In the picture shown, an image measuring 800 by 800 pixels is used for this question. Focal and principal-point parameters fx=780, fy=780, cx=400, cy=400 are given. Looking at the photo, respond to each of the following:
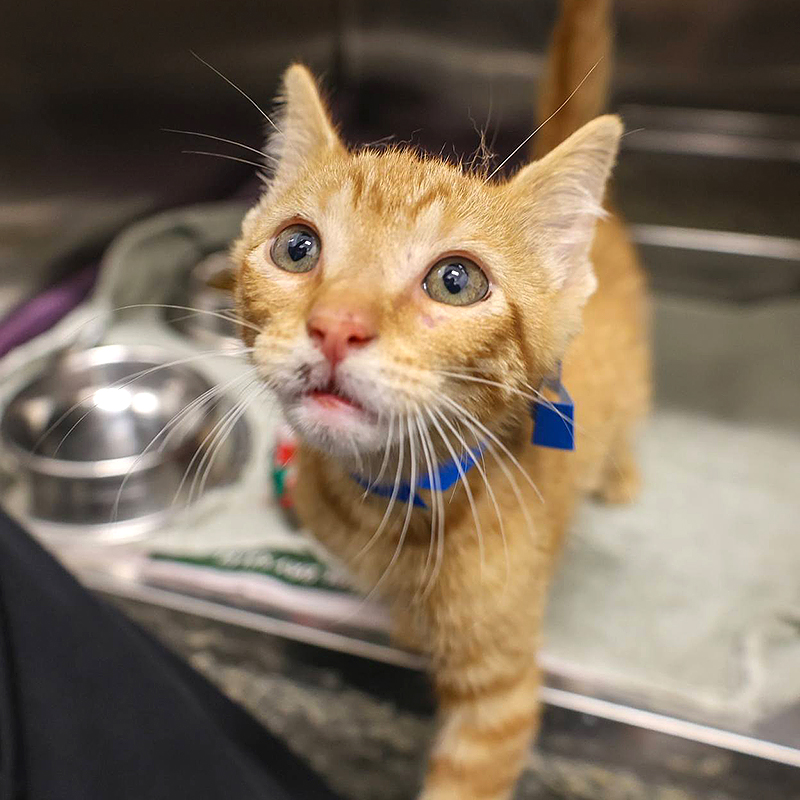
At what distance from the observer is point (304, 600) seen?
1.04 meters

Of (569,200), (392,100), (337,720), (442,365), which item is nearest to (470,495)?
(442,365)

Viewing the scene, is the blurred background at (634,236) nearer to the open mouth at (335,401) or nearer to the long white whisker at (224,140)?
the long white whisker at (224,140)

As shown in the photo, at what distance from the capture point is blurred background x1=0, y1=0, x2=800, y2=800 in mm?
971

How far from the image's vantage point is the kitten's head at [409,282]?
0.55 meters

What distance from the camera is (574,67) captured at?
0.91 meters

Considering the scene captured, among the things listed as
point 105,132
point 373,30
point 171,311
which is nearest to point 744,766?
point 171,311

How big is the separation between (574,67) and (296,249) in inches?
18.8

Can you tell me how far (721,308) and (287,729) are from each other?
121cm

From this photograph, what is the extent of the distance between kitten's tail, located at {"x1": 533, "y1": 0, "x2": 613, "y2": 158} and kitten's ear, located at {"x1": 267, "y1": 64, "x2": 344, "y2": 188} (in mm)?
270

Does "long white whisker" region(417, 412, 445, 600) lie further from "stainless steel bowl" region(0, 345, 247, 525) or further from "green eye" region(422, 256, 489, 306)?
"stainless steel bowl" region(0, 345, 247, 525)

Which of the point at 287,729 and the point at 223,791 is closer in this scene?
the point at 223,791

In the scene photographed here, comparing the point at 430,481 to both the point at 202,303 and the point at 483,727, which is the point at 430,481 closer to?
the point at 483,727

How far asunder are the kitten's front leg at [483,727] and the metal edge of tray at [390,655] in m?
0.08

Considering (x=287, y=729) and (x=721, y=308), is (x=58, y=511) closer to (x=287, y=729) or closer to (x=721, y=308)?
(x=287, y=729)
